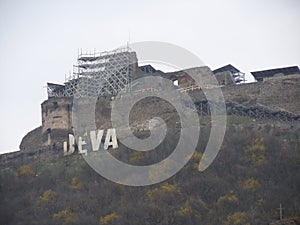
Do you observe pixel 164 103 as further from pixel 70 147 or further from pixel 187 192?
pixel 187 192

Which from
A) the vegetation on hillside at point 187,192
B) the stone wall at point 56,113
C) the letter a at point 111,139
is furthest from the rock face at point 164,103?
the vegetation on hillside at point 187,192

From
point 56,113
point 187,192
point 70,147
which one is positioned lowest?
point 187,192

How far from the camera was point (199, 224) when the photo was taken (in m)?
53.6

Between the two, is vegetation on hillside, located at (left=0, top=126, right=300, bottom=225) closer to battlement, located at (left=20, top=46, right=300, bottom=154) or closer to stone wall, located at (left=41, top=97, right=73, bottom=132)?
battlement, located at (left=20, top=46, right=300, bottom=154)

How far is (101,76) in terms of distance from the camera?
75.1 m

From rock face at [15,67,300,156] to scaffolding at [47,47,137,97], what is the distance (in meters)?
0.86

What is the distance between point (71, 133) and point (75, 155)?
15.8 feet

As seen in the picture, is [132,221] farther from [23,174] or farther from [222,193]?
[23,174]

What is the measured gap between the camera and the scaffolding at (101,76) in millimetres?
74500

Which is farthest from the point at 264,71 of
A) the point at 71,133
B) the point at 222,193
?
the point at 222,193

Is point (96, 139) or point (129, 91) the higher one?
point (129, 91)

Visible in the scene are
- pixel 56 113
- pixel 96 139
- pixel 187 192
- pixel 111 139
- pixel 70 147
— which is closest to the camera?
pixel 187 192

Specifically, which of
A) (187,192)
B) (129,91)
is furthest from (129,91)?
(187,192)

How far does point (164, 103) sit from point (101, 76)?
5.86 meters
